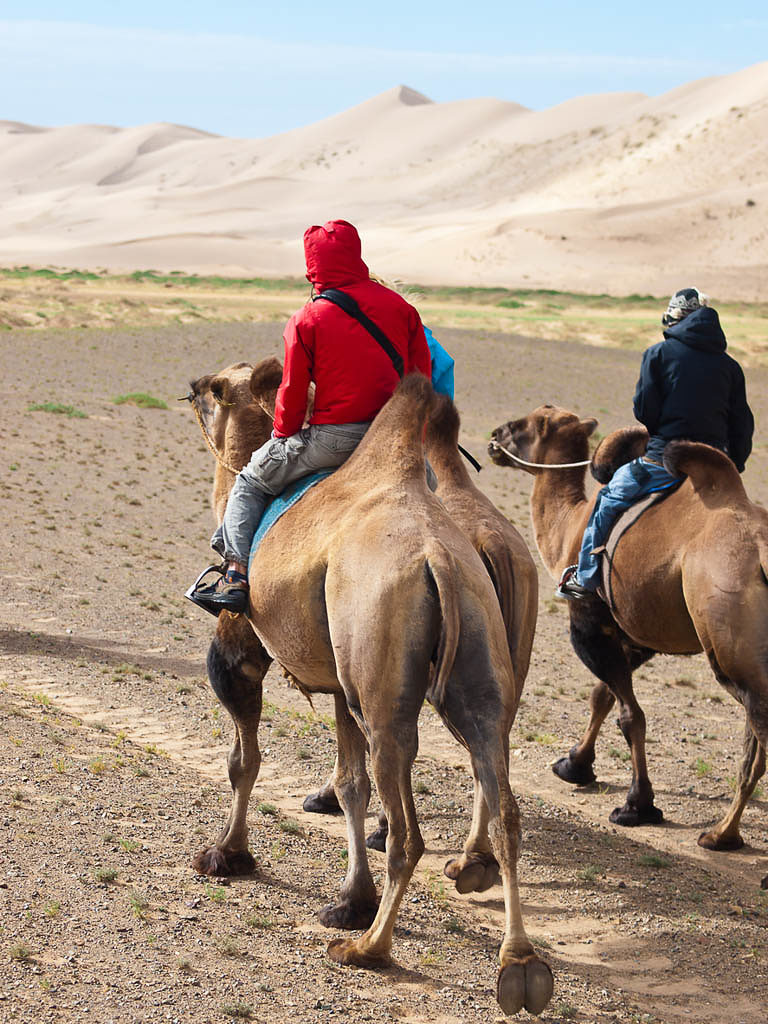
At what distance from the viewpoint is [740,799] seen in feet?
23.0

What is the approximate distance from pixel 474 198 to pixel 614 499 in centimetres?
13694

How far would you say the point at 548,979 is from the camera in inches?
175

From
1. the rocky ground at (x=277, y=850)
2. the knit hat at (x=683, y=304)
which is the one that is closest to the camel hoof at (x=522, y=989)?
the rocky ground at (x=277, y=850)

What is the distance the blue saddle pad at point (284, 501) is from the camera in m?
5.71

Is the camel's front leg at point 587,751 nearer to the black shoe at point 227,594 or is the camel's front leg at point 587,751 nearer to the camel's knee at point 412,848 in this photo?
the black shoe at point 227,594

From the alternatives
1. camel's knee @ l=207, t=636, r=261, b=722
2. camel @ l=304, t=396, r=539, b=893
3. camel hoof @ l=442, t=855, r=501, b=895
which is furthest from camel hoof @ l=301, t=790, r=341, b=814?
camel hoof @ l=442, t=855, r=501, b=895

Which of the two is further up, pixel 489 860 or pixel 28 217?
pixel 28 217

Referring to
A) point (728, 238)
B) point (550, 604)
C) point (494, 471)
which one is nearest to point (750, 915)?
point (550, 604)

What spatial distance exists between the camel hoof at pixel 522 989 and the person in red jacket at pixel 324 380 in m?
2.14

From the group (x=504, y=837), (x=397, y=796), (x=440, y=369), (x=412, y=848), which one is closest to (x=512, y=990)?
(x=504, y=837)

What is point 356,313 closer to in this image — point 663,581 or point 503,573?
point 503,573

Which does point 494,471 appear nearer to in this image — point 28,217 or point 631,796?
point 631,796

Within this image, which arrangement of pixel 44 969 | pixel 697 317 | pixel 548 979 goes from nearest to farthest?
pixel 548 979 → pixel 44 969 → pixel 697 317

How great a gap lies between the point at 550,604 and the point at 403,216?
126 m
